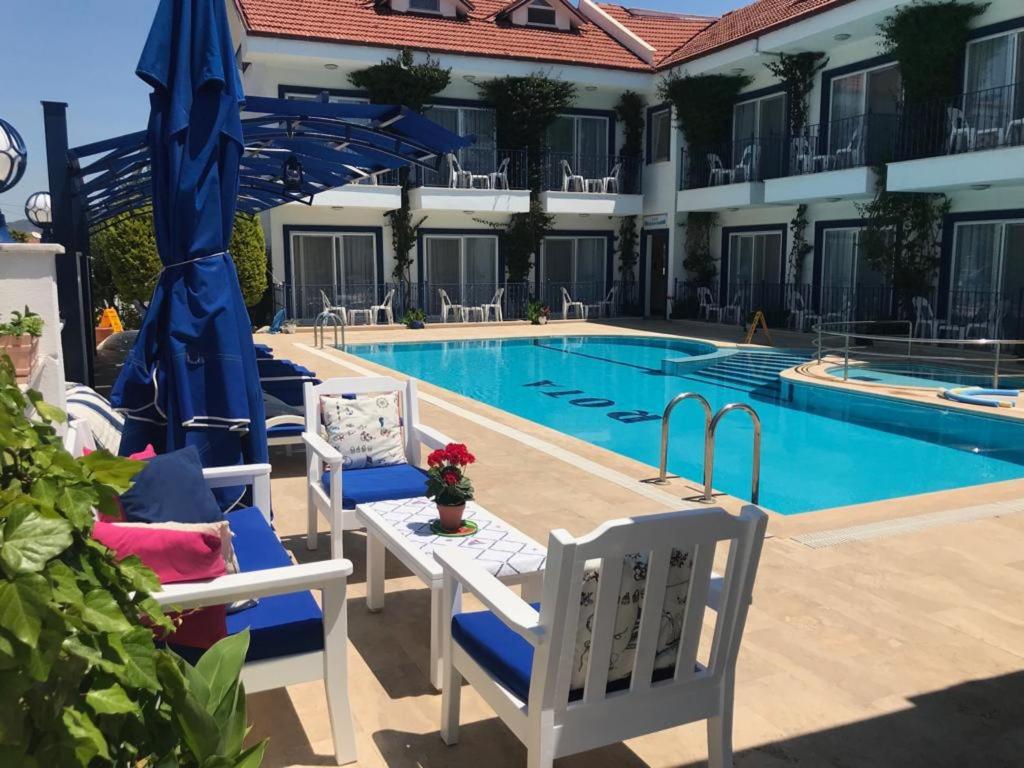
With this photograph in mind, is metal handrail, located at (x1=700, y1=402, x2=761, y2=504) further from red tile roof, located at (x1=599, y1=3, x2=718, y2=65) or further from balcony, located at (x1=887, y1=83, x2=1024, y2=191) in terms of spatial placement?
red tile roof, located at (x1=599, y1=3, x2=718, y2=65)

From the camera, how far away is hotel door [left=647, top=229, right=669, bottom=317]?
24812mm

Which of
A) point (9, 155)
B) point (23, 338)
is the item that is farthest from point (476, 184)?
point (23, 338)

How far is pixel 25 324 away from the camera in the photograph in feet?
14.9

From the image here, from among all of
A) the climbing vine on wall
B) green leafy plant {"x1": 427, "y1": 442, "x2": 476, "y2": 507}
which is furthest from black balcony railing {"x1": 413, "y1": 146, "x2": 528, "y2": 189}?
green leafy plant {"x1": 427, "y1": 442, "x2": 476, "y2": 507}

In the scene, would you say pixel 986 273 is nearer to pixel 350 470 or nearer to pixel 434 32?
pixel 434 32

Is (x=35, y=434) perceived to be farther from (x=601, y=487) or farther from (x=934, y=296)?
(x=934, y=296)

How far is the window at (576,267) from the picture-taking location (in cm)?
2511

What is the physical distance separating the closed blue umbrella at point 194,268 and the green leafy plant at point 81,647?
3.39 metres

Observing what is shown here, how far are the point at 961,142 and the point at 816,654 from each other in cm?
1499

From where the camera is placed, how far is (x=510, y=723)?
2797mm

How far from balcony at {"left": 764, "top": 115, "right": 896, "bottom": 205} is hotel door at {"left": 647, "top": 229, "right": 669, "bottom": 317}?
501 centimetres

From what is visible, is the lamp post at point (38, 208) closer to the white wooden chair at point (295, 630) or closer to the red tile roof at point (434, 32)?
the red tile roof at point (434, 32)

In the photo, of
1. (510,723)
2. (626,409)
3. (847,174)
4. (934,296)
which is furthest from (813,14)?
(510,723)

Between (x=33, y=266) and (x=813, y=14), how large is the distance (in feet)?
56.6
